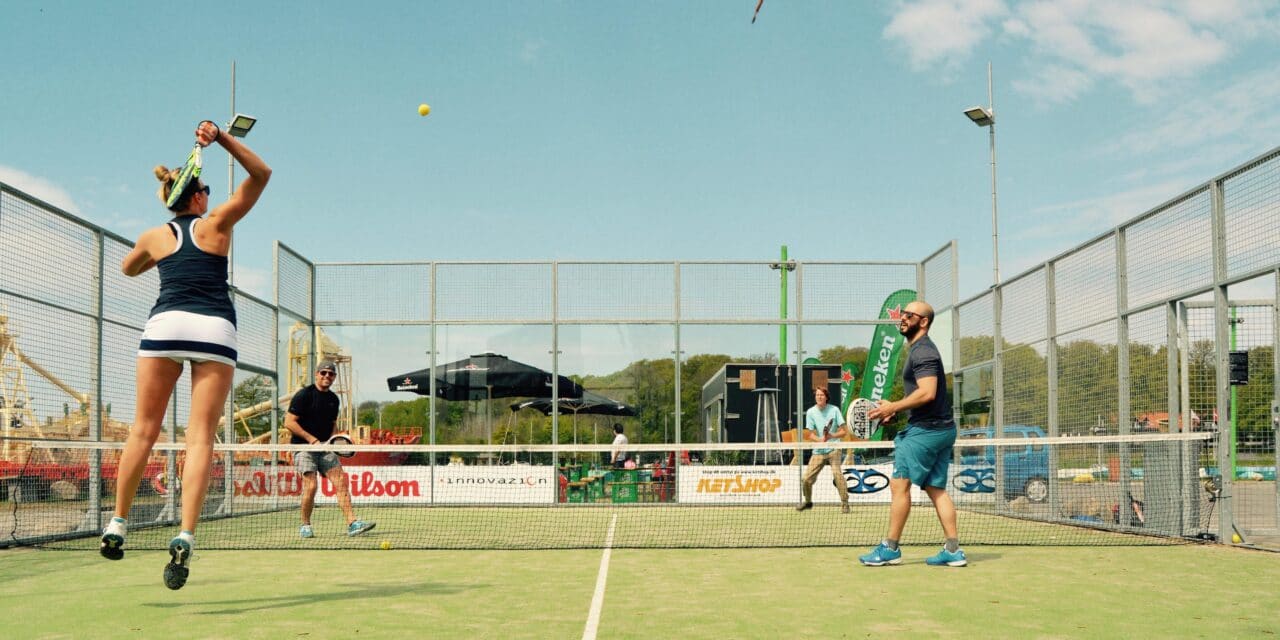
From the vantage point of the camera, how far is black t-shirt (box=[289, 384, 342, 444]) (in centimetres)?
1074

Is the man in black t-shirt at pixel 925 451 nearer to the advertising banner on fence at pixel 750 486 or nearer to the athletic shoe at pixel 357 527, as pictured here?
the athletic shoe at pixel 357 527

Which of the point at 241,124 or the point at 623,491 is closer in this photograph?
the point at 241,124

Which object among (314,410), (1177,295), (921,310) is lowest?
(314,410)

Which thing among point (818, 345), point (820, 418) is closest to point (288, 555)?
point (820, 418)

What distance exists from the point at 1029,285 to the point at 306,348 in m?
10.9

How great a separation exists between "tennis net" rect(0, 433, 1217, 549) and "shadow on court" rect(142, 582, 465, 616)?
291cm

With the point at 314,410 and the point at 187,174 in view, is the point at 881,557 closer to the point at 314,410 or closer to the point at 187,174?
the point at 187,174

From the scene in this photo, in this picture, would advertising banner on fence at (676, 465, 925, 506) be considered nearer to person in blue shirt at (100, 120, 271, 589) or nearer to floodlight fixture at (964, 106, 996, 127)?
floodlight fixture at (964, 106, 996, 127)

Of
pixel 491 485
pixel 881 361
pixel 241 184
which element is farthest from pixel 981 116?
pixel 241 184

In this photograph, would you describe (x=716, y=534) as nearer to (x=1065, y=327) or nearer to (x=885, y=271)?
(x=1065, y=327)

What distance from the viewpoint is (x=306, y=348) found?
1780cm

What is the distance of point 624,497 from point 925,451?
31.8 ft

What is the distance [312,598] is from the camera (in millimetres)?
6199

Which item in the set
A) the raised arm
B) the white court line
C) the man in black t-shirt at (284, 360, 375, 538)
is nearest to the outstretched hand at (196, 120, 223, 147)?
the raised arm
